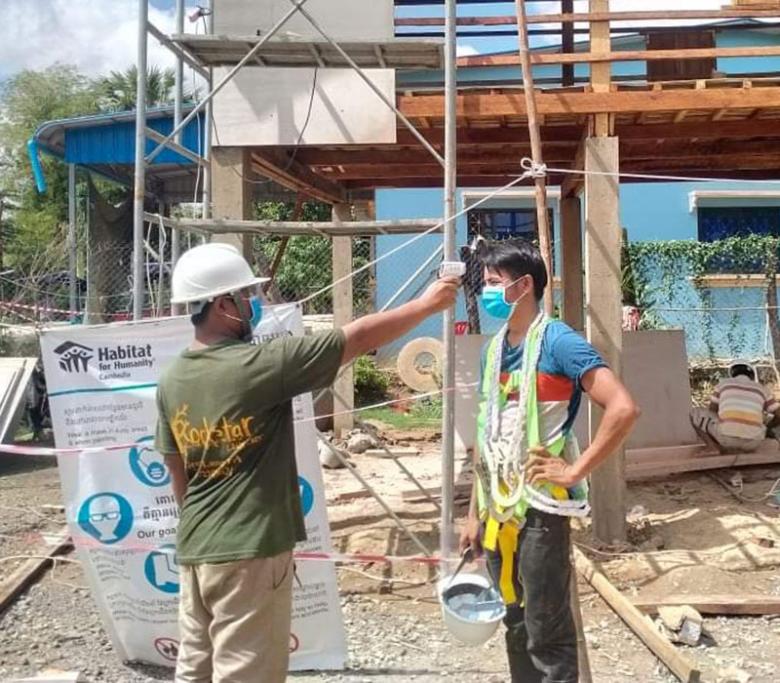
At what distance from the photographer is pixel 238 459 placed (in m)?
2.74

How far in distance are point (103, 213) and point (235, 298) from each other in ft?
52.9

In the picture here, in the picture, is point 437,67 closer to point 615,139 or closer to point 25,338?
point 615,139

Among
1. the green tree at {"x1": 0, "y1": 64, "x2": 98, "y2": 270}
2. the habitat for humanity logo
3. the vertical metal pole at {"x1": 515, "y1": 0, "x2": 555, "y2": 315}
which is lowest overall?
the habitat for humanity logo

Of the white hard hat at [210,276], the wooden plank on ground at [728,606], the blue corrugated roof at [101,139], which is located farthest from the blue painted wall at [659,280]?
the white hard hat at [210,276]

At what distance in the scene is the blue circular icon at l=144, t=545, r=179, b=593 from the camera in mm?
4418

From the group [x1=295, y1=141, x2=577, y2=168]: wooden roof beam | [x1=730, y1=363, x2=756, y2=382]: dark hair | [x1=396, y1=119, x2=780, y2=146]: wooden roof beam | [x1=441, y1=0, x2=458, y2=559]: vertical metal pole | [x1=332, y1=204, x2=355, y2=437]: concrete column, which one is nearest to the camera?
[x1=441, y1=0, x2=458, y2=559]: vertical metal pole

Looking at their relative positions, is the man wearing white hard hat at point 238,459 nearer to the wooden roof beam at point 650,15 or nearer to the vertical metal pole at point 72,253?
the wooden roof beam at point 650,15

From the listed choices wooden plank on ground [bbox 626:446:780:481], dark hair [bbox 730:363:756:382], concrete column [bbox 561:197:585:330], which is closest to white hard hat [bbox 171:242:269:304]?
wooden plank on ground [bbox 626:446:780:481]

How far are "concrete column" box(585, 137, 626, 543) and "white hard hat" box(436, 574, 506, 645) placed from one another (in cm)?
326

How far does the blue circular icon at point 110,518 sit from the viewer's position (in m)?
4.37

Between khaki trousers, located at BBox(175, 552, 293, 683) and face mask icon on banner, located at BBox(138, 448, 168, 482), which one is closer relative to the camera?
khaki trousers, located at BBox(175, 552, 293, 683)

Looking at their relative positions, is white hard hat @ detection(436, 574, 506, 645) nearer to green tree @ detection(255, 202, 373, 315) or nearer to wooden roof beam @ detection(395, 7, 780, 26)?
wooden roof beam @ detection(395, 7, 780, 26)

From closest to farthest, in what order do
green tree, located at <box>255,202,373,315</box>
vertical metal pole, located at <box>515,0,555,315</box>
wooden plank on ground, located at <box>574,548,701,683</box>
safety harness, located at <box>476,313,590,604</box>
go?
safety harness, located at <box>476,313,590,604</box> < vertical metal pole, located at <box>515,0,555,315</box> < wooden plank on ground, located at <box>574,548,701,683</box> < green tree, located at <box>255,202,373,315</box>

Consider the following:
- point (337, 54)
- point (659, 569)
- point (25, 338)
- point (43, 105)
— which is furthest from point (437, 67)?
point (43, 105)
